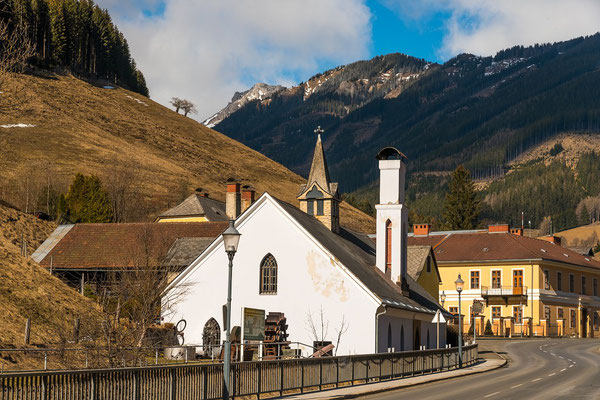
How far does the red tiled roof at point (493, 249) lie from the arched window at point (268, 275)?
46489 millimetres

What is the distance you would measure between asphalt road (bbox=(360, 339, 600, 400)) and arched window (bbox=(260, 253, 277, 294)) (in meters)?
11.5

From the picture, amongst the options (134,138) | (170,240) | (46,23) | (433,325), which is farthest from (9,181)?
(46,23)

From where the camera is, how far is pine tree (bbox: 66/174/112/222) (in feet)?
269

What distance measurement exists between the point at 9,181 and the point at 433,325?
2592 inches

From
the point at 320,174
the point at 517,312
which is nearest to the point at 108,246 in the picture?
the point at 320,174

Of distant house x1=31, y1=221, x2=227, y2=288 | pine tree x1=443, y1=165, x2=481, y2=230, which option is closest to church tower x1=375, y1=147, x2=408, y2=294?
distant house x1=31, y1=221, x2=227, y2=288

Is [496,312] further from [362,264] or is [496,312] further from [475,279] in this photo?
[362,264]

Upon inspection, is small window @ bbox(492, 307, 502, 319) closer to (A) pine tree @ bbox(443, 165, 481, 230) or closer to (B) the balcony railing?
(B) the balcony railing

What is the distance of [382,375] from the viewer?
3350 centimetres

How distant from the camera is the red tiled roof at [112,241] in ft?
178

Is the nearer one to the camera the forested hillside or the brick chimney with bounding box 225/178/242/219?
the brick chimney with bounding box 225/178/242/219

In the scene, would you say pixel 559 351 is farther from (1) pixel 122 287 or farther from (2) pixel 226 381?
(2) pixel 226 381

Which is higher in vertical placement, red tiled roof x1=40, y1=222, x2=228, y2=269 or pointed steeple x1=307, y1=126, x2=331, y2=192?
pointed steeple x1=307, y1=126, x2=331, y2=192

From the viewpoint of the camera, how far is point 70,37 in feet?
581
